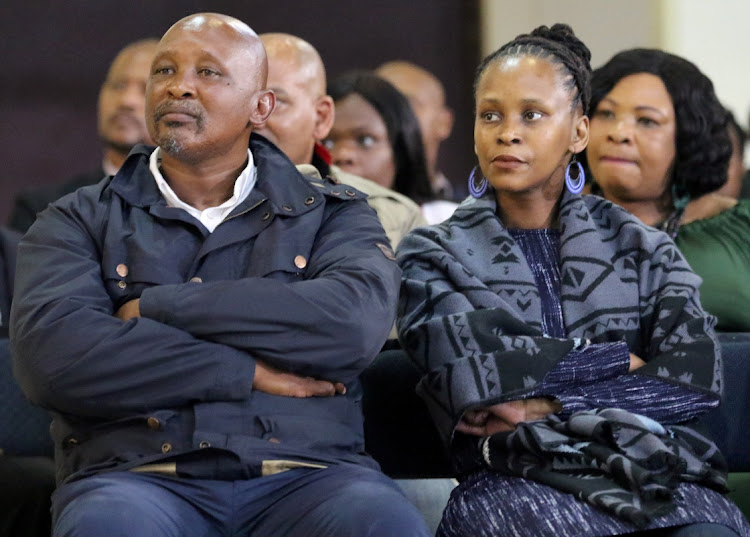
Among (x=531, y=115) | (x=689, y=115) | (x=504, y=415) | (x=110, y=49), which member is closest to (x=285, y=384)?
(x=504, y=415)

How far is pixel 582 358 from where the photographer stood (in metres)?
2.53

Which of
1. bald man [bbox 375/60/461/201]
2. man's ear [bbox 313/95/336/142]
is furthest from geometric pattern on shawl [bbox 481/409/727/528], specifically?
bald man [bbox 375/60/461/201]

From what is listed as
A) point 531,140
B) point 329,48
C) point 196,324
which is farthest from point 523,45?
point 329,48

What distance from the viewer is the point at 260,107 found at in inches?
109

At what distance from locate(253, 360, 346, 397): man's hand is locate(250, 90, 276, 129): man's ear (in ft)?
1.95

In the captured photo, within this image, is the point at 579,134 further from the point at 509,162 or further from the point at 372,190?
the point at 372,190

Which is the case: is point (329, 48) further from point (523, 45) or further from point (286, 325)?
point (286, 325)

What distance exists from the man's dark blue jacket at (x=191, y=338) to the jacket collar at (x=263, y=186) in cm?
5

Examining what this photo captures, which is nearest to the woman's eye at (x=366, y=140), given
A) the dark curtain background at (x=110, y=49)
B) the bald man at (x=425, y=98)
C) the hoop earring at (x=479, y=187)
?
the bald man at (x=425, y=98)

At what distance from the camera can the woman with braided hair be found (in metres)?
2.38

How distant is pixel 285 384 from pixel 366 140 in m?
1.88

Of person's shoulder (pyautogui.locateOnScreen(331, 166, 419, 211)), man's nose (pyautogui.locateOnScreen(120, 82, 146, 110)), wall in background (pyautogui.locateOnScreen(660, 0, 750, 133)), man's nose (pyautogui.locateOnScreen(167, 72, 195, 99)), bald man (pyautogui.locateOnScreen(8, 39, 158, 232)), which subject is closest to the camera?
man's nose (pyautogui.locateOnScreen(167, 72, 195, 99))

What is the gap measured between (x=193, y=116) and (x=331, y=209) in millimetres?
338

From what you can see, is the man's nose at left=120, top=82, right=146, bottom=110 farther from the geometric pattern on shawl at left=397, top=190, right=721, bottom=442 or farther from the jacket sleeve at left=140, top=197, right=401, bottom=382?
the jacket sleeve at left=140, top=197, right=401, bottom=382
